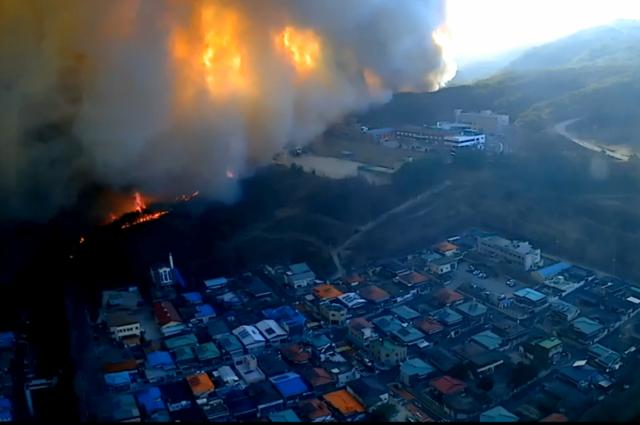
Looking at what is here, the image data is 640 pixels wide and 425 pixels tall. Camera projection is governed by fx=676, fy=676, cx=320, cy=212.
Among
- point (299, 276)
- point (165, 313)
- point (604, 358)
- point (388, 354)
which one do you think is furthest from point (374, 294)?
point (604, 358)

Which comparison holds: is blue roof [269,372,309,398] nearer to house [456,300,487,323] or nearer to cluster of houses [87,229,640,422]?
cluster of houses [87,229,640,422]

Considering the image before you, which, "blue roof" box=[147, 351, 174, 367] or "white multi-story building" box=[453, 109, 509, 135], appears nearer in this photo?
"blue roof" box=[147, 351, 174, 367]

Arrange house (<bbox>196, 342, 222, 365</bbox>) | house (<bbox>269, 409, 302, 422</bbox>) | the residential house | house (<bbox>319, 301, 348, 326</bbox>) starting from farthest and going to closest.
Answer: house (<bbox>319, 301, 348, 326</bbox>), the residential house, house (<bbox>196, 342, 222, 365</bbox>), house (<bbox>269, 409, 302, 422</bbox>)

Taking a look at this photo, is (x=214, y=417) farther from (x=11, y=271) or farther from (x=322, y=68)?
(x=322, y=68)

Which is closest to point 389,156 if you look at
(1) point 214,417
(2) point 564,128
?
(2) point 564,128

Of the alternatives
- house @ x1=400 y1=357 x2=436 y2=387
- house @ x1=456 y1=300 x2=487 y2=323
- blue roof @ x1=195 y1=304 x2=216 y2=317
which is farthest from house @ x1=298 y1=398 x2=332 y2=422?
house @ x1=456 y1=300 x2=487 y2=323

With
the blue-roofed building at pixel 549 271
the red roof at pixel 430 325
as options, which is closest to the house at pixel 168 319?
the red roof at pixel 430 325
